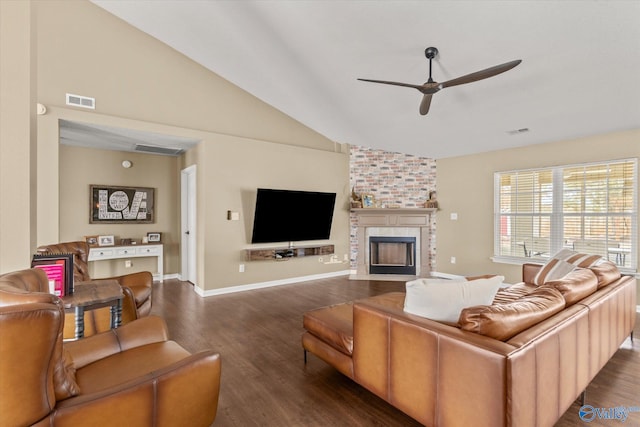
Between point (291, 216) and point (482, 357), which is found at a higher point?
point (291, 216)

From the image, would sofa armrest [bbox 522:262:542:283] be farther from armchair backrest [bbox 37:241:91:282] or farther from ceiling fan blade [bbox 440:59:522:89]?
armchair backrest [bbox 37:241:91:282]

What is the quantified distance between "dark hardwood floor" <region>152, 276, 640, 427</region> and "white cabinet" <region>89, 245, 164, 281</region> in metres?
1.56

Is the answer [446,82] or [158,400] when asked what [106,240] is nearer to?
[158,400]

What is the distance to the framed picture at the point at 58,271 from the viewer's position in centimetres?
208

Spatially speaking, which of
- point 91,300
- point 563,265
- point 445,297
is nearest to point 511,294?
point 563,265

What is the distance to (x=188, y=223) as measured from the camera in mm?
5887

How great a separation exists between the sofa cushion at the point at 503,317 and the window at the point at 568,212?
4.07 m

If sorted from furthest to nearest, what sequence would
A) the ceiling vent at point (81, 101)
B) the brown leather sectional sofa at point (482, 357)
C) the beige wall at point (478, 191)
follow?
the beige wall at point (478, 191) → the ceiling vent at point (81, 101) → the brown leather sectional sofa at point (482, 357)

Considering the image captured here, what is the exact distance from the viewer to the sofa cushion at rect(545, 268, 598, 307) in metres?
2.01

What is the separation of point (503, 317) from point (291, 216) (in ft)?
14.8

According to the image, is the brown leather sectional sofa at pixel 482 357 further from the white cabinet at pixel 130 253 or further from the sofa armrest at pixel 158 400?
the white cabinet at pixel 130 253

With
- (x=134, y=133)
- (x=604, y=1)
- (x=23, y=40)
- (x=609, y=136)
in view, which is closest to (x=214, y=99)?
(x=134, y=133)

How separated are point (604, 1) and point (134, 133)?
551 cm

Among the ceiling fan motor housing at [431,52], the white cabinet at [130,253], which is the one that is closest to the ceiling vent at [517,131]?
the ceiling fan motor housing at [431,52]
